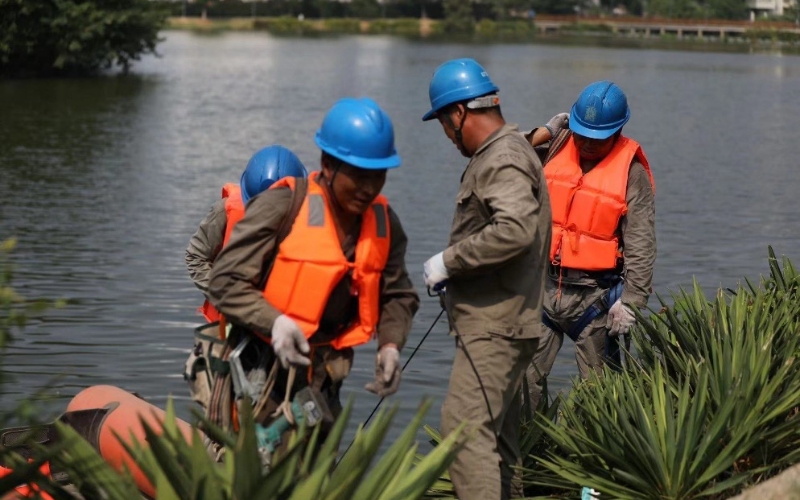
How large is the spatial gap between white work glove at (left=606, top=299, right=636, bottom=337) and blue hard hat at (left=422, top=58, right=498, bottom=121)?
214cm

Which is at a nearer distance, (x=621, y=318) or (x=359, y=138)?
(x=359, y=138)

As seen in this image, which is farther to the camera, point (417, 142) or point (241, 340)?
point (417, 142)

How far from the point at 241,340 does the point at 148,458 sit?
2.38 feet

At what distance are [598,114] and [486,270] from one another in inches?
95.0

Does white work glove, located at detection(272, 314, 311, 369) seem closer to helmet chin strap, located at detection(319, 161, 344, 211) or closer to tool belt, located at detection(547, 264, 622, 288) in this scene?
helmet chin strap, located at detection(319, 161, 344, 211)

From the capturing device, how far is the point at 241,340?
520 cm

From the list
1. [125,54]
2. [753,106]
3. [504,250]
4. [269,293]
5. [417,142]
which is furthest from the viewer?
[125,54]

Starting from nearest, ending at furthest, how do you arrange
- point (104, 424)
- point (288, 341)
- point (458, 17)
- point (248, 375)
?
point (288, 341) → point (248, 375) → point (104, 424) → point (458, 17)

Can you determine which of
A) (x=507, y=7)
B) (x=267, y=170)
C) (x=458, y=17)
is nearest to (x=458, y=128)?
(x=267, y=170)

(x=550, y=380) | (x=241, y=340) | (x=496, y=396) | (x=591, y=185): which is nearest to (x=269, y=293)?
(x=241, y=340)

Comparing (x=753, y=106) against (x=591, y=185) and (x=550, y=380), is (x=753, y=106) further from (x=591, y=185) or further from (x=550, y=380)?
(x=591, y=185)

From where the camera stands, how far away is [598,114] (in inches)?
301

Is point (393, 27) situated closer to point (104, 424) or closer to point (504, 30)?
point (504, 30)

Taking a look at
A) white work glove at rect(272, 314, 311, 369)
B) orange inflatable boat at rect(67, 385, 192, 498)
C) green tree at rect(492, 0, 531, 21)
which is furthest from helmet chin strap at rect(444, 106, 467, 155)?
green tree at rect(492, 0, 531, 21)
